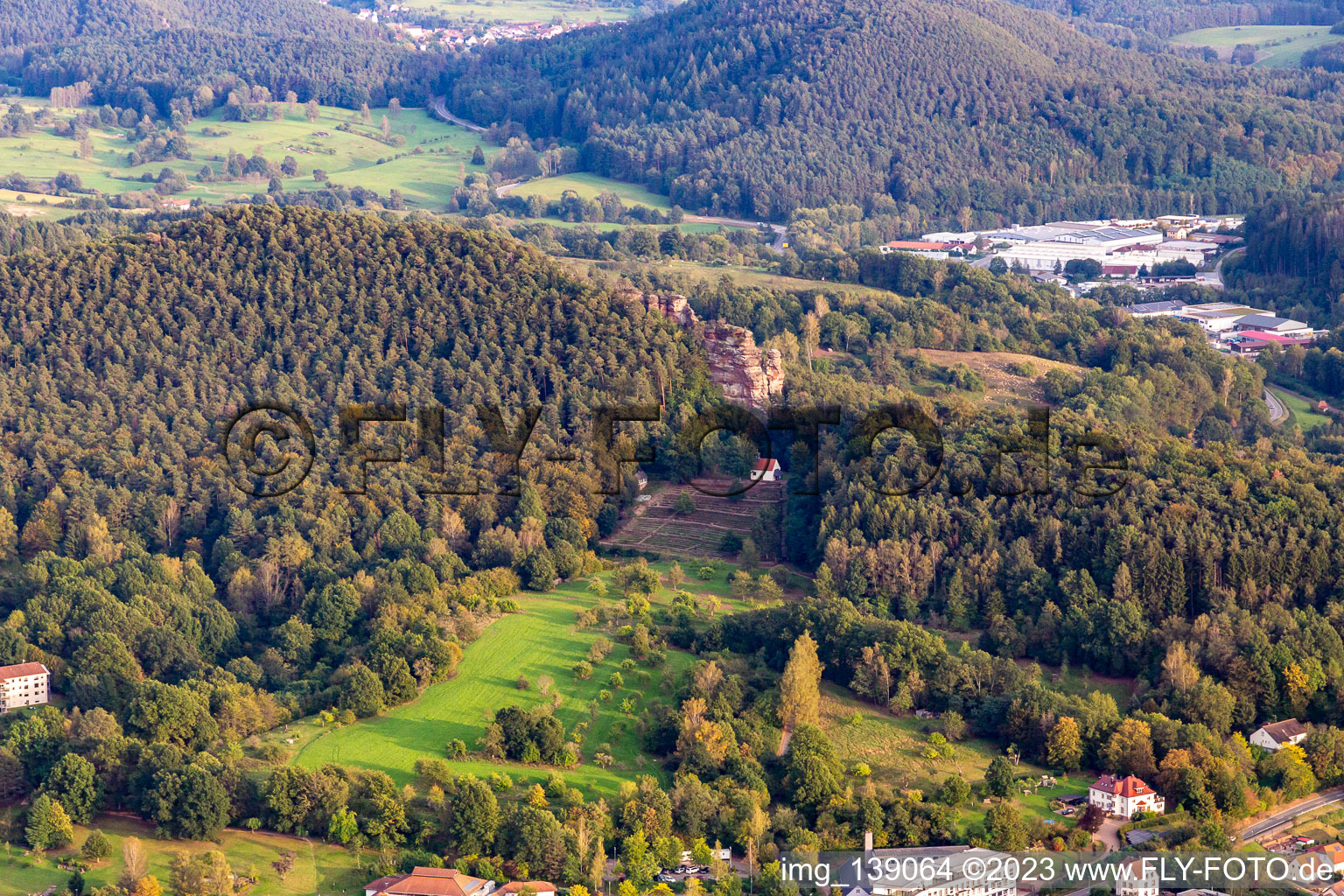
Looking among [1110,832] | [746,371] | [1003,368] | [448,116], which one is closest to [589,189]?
[448,116]

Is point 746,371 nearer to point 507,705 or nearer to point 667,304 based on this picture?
point 667,304

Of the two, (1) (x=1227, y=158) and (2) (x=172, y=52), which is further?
(2) (x=172, y=52)

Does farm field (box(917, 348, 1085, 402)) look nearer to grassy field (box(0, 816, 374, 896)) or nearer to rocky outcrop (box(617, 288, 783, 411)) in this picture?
rocky outcrop (box(617, 288, 783, 411))

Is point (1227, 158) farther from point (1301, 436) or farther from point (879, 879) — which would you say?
point (879, 879)

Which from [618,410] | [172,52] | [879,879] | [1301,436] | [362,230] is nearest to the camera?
[879,879]

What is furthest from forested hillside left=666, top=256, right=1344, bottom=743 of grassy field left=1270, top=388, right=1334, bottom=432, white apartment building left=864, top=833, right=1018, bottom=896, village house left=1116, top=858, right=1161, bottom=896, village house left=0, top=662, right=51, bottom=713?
village house left=0, top=662, right=51, bottom=713

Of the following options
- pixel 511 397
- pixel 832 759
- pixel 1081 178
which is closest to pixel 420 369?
pixel 511 397
